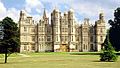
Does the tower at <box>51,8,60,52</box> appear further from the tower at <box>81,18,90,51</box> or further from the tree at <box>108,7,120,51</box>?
the tree at <box>108,7,120,51</box>

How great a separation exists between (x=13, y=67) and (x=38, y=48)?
7139 cm

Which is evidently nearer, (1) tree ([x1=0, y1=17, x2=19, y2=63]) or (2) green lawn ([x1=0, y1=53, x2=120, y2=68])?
(2) green lawn ([x1=0, y1=53, x2=120, y2=68])

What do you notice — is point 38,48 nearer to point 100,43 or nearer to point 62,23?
point 62,23

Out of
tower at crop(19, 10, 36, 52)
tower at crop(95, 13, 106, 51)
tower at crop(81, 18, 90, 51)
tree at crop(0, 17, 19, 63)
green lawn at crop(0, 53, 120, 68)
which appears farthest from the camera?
tower at crop(81, 18, 90, 51)

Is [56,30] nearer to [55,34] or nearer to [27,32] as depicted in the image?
[55,34]

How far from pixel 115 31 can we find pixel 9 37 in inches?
1558

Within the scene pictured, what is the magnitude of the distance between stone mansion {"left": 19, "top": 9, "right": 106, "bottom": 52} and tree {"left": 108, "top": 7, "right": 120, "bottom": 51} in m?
23.7

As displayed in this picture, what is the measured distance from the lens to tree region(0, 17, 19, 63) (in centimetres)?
5506

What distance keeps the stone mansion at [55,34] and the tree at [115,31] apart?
77.7 ft

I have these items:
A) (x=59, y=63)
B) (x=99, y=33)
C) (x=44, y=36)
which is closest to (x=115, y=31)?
(x=99, y=33)

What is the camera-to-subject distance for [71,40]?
114188 mm

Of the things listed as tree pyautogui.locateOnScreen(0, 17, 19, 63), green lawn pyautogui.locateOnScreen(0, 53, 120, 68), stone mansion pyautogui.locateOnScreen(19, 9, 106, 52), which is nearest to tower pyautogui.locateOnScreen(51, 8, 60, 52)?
stone mansion pyautogui.locateOnScreen(19, 9, 106, 52)

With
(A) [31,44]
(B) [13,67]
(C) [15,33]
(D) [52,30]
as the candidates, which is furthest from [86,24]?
(B) [13,67]

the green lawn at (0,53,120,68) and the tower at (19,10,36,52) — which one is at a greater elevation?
the tower at (19,10,36,52)
